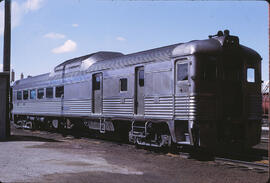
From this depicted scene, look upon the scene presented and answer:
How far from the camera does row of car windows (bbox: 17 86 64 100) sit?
1877cm

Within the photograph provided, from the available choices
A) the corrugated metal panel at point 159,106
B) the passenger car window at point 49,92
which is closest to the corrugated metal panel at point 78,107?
the passenger car window at point 49,92

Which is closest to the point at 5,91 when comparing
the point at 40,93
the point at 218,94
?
the point at 40,93

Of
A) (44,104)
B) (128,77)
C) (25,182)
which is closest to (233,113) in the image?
(128,77)

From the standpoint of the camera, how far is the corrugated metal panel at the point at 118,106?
1310 cm

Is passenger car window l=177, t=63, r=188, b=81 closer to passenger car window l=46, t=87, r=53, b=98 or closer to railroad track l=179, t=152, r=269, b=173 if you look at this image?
railroad track l=179, t=152, r=269, b=173

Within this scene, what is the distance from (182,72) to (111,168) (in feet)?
12.9

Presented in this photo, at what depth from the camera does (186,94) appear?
10.5 m

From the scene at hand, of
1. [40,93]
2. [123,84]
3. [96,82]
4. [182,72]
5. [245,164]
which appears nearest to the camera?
[245,164]

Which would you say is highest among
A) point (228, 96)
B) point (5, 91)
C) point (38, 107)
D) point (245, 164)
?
point (5, 91)

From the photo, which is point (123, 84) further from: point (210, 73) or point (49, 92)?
point (49, 92)

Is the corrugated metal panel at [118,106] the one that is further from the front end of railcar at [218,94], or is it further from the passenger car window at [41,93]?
the passenger car window at [41,93]

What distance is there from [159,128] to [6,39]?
9.32m

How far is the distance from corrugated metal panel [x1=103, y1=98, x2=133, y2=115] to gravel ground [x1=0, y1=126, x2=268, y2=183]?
2.05 m

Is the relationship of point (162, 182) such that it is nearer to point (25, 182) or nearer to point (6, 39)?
point (25, 182)
